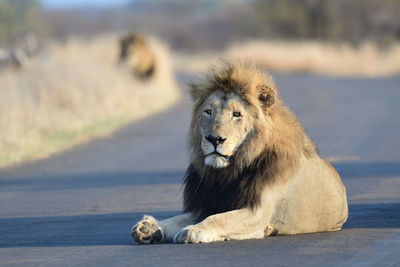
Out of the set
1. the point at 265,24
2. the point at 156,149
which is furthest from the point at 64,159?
the point at 265,24

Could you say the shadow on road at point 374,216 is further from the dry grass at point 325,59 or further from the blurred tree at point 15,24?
the dry grass at point 325,59

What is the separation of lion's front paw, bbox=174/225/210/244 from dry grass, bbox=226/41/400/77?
32.2 m

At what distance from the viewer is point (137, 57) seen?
25.4 metres

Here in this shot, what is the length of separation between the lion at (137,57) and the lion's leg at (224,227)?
1886cm

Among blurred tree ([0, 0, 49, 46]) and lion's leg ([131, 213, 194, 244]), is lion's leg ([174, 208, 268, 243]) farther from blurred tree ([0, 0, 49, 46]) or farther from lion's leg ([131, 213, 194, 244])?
blurred tree ([0, 0, 49, 46])

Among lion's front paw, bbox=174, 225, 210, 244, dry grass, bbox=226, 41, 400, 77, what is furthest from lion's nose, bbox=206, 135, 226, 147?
dry grass, bbox=226, 41, 400, 77

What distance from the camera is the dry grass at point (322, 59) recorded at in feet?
129

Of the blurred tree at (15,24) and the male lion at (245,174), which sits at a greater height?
the blurred tree at (15,24)

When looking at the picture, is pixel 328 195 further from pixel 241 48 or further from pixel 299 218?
pixel 241 48

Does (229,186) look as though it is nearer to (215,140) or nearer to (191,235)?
(215,140)

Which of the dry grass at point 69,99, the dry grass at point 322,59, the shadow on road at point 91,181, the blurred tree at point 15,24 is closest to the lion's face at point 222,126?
the shadow on road at point 91,181

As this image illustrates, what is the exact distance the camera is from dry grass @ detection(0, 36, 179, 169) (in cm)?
1444

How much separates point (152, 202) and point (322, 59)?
35.0m

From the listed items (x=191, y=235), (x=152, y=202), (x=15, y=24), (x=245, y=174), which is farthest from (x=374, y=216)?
(x=15, y=24)
